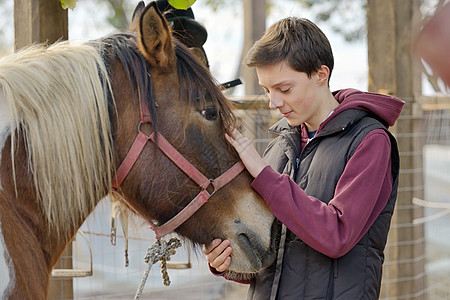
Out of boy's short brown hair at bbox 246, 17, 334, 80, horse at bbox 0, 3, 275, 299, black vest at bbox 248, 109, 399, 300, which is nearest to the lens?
horse at bbox 0, 3, 275, 299

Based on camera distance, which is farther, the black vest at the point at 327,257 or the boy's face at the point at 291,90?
the boy's face at the point at 291,90

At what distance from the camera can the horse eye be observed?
172 cm

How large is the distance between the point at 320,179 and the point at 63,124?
0.85m

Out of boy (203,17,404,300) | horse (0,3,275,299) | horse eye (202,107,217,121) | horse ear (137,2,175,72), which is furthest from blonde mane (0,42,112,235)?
boy (203,17,404,300)

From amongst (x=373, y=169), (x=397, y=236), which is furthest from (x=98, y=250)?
(x=373, y=169)

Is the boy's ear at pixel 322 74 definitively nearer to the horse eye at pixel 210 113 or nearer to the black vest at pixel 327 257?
the black vest at pixel 327 257

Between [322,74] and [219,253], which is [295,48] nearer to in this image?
[322,74]

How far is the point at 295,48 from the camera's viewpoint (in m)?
1.77

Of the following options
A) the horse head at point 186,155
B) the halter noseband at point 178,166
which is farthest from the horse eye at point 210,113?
the halter noseband at point 178,166

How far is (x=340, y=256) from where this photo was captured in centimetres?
162

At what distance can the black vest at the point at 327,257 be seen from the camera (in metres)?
1.64

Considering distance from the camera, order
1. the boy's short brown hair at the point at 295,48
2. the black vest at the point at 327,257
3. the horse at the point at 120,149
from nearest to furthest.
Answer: the horse at the point at 120,149, the black vest at the point at 327,257, the boy's short brown hair at the point at 295,48

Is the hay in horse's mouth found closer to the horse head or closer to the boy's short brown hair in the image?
the horse head

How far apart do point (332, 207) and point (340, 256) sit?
0.52 feet
